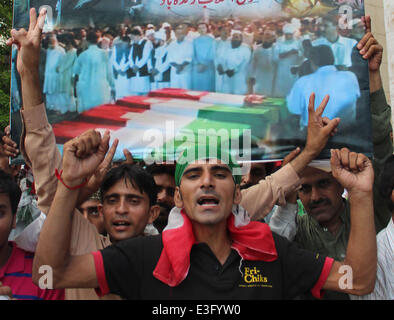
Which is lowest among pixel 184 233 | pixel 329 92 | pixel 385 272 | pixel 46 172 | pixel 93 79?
pixel 385 272

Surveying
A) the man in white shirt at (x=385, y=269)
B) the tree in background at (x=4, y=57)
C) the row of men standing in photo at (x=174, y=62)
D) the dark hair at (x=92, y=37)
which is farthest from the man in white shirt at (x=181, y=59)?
the tree in background at (x=4, y=57)

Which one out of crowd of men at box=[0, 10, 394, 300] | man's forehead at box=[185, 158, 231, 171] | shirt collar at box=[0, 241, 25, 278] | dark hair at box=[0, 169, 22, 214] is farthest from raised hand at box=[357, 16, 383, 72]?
shirt collar at box=[0, 241, 25, 278]

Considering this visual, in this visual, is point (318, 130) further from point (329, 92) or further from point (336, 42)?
point (336, 42)

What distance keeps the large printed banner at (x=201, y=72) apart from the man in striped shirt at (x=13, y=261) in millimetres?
1092

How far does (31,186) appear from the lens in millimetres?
3377

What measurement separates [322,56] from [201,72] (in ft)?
3.01

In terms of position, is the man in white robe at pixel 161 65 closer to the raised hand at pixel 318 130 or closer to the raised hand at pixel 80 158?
the raised hand at pixel 318 130

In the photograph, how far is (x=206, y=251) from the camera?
1.85 meters

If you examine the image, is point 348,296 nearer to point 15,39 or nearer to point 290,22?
point 290,22

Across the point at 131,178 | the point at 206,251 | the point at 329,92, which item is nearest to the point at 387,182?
the point at 329,92

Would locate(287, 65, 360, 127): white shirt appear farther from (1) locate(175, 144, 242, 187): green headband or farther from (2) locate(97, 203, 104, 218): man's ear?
(2) locate(97, 203, 104, 218): man's ear

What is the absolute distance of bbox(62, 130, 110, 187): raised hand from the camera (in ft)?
5.63
